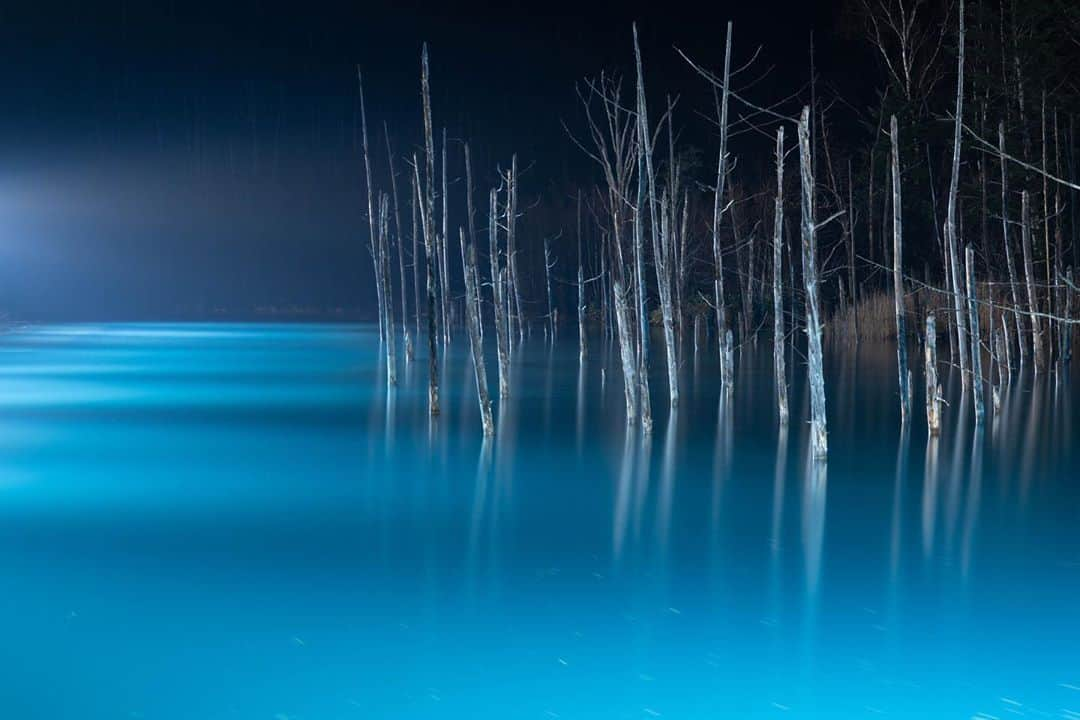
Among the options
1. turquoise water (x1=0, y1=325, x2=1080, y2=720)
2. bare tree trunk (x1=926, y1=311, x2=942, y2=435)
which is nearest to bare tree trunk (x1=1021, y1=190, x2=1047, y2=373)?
turquoise water (x1=0, y1=325, x2=1080, y2=720)

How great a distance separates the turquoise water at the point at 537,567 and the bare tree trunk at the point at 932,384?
1.24 feet

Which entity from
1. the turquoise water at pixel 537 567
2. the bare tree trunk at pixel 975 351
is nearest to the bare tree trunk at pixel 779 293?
the turquoise water at pixel 537 567

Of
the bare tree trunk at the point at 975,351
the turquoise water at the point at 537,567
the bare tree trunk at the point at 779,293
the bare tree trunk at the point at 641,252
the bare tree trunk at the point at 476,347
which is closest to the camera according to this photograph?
the turquoise water at the point at 537,567

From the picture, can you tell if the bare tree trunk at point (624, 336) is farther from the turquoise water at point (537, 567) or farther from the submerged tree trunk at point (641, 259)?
the turquoise water at point (537, 567)

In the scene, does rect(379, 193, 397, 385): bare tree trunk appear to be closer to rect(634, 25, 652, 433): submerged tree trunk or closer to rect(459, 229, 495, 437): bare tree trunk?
rect(459, 229, 495, 437): bare tree trunk

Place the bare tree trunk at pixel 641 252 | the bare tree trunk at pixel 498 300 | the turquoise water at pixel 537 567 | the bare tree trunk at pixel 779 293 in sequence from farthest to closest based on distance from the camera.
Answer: the bare tree trunk at pixel 498 300 → the bare tree trunk at pixel 779 293 → the bare tree trunk at pixel 641 252 → the turquoise water at pixel 537 567

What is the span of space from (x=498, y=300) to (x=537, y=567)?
698cm

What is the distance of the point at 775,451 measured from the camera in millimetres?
11125

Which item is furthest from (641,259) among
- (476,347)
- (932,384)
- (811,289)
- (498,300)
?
(932,384)

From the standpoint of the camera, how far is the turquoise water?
4.85 metres

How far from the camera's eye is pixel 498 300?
13.6 metres

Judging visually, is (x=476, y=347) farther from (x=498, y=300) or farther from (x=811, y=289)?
(x=811, y=289)

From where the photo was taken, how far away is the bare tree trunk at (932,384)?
1123 centimetres

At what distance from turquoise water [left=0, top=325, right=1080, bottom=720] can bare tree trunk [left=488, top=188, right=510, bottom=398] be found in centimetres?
128
